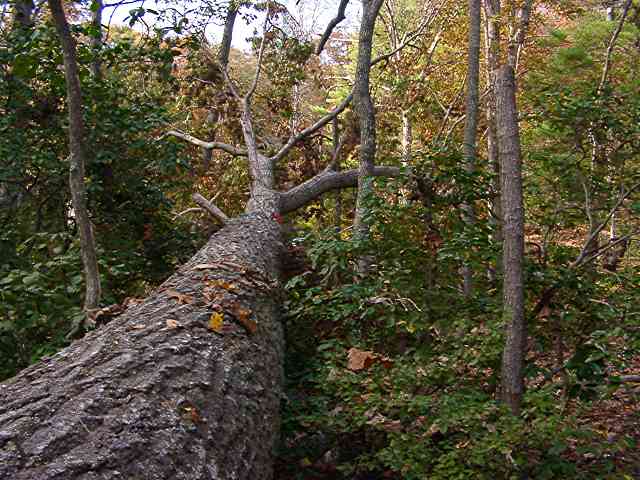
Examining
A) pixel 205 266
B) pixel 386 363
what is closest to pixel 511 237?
pixel 386 363

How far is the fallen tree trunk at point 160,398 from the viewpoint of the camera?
178 centimetres

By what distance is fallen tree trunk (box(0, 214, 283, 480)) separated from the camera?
1.78 meters

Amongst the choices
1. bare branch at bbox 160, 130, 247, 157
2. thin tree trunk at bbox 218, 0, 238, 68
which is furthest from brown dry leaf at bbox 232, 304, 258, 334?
thin tree trunk at bbox 218, 0, 238, 68

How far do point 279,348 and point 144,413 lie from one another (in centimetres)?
178

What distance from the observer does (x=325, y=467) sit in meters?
3.66

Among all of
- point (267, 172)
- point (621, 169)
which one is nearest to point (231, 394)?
point (621, 169)

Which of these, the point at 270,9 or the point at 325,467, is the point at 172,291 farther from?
the point at 270,9

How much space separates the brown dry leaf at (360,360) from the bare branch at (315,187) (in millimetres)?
4568

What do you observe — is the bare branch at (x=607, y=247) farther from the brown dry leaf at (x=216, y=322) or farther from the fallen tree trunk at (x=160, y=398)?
the brown dry leaf at (x=216, y=322)

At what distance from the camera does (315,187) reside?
8781 millimetres

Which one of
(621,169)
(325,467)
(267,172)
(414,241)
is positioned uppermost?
(267,172)

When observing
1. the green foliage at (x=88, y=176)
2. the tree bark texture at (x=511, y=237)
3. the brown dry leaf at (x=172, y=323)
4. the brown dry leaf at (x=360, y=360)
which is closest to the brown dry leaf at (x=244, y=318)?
the brown dry leaf at (x=172, y=323)

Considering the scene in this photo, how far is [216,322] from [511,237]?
5.20 ft

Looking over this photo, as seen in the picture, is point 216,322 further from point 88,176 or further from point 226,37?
point 226,37
